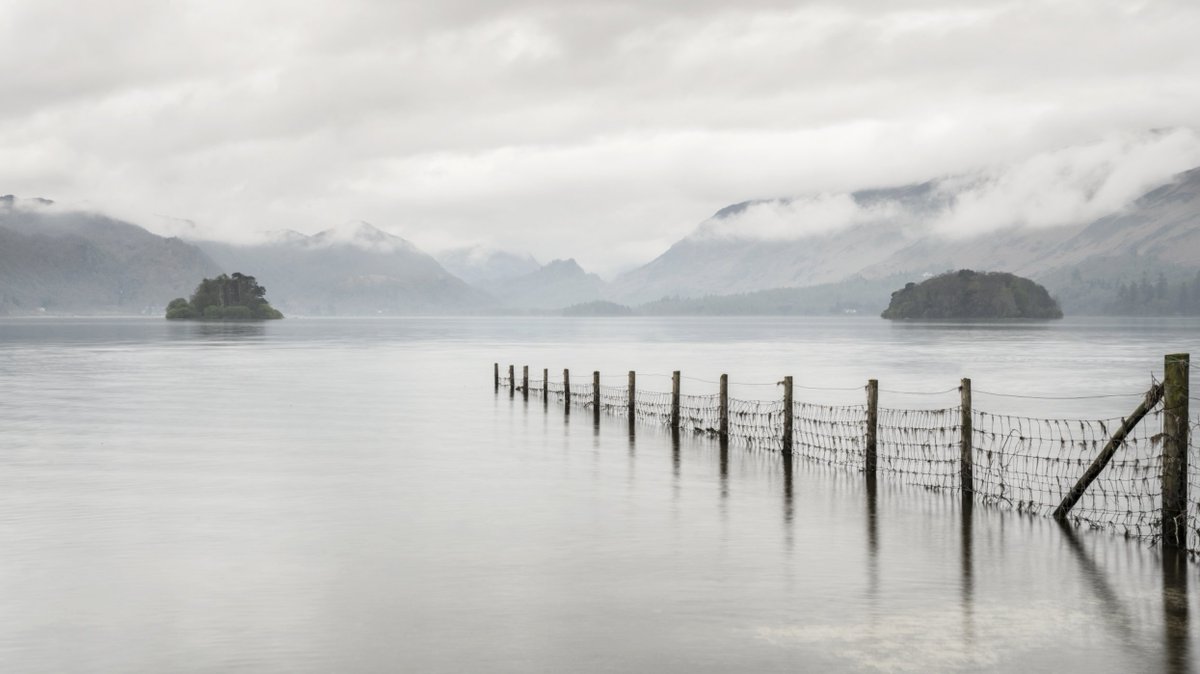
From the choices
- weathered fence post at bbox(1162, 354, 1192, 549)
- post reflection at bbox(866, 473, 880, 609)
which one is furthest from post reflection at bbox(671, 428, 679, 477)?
weathered fence post at bbox(1162, 354, 1192, 549)

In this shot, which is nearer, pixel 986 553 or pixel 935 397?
pixel 986 553

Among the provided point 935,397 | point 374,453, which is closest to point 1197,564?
point 374,453

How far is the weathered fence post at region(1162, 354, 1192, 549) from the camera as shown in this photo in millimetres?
23859

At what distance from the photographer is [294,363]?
437 ft

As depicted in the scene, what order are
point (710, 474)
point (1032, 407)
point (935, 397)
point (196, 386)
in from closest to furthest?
point (710, 474), point (1032, 407), point (935, 397), point (196, 386)

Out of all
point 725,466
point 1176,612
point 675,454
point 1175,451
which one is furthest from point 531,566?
point 675,454

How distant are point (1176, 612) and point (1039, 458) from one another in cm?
1815

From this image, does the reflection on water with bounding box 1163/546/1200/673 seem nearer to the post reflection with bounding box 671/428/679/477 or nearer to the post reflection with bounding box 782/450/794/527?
the post reflection with bounding box 782/450/794/527

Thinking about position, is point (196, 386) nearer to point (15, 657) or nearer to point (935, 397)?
point (935, 397)

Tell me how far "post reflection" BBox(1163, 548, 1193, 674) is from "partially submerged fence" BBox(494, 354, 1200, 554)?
113cm

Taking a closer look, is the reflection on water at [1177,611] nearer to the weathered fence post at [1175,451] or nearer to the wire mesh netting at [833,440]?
the weathered fence post at [1175,451]

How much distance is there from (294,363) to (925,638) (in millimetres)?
121788

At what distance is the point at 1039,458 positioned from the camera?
124 ft

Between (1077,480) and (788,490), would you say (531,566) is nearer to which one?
(788,490)
